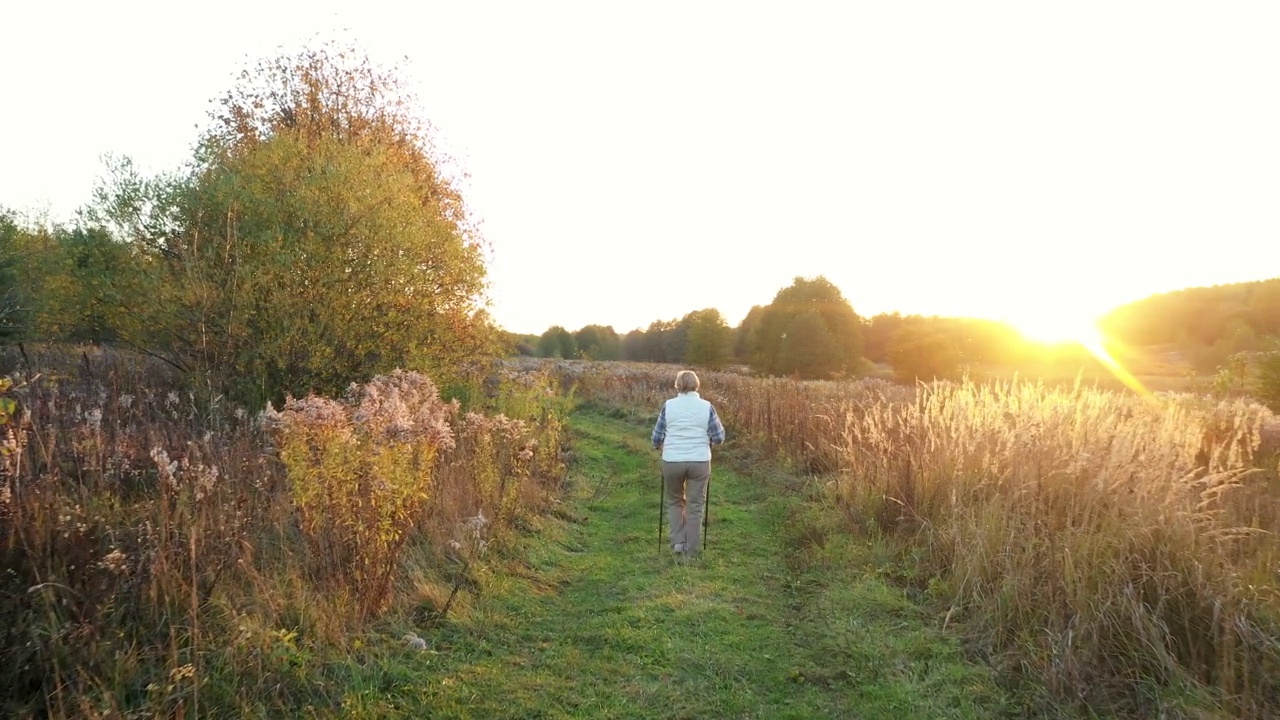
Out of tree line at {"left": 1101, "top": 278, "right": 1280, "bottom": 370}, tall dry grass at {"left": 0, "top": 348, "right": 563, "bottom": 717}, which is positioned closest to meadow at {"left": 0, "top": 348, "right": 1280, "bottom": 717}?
tall dry grass at {"left": 0, "top": 348, "right": 563, "bottom": 717}

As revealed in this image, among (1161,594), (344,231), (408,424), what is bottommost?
(1161,594)

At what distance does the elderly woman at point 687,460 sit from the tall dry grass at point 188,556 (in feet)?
8.26

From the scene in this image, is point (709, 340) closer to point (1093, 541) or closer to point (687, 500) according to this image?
point (687, 500)

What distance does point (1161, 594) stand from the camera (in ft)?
14.0

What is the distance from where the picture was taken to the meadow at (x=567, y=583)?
11.6 ft

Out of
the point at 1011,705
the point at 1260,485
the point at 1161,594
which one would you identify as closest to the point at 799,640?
the point at 1011,705

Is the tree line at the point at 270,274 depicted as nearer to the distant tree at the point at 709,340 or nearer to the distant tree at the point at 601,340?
the distant tree at the point at 709,340

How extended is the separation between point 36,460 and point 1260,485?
9959mm

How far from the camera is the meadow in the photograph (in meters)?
3.53

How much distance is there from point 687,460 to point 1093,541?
4.05 meters

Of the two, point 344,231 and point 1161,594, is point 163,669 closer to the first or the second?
point 1161,594

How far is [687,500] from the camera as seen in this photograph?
7.88 meters

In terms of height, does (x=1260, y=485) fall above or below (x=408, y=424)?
below

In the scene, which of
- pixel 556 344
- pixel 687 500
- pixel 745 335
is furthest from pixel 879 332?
pixel 687 500
